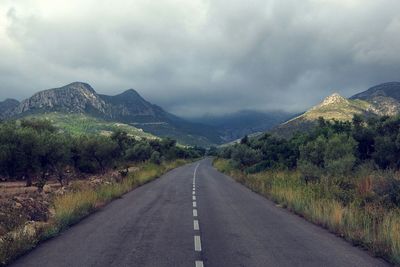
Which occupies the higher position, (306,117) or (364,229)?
(306,117)

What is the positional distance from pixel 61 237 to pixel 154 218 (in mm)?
3695

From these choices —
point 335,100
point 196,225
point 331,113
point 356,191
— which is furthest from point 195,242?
point 335,100

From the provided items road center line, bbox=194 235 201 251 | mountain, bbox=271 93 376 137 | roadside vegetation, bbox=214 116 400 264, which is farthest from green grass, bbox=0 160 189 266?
mountain, bbox=271 93 376 137

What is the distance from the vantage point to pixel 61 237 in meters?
9.82

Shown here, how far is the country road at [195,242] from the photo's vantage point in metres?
7.36

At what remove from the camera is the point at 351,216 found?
1088 centimetres

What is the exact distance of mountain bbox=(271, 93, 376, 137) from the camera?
153 m

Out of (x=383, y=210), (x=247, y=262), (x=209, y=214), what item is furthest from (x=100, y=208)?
(x=383, y=210)

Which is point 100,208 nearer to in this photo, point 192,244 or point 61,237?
point 61,237

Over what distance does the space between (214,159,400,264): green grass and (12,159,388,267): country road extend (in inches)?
14.2

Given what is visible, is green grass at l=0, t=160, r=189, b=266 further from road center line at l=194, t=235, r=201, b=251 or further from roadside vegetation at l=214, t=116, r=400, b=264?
roadside vegetation at l=214, t=116, r=400, b=264

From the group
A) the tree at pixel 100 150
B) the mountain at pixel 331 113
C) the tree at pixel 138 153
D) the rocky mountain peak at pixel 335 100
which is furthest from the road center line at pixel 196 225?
the rocky mountain peak at pixel 335 100

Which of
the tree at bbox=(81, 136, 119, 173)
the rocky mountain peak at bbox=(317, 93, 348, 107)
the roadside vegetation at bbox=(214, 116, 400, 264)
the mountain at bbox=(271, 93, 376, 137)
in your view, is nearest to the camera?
the roadside vegetation at bbox=(214, 116, 400, 264)

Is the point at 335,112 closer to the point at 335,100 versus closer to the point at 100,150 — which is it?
the point at 335,100
